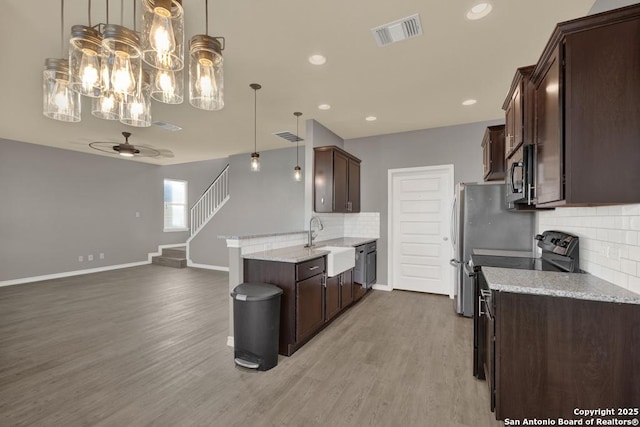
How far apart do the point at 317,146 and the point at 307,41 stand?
2.11 metres

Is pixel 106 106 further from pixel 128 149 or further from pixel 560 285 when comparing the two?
pixel 128 149

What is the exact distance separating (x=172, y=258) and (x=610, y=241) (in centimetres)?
867

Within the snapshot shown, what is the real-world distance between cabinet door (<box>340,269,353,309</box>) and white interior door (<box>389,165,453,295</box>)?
138 centimetres

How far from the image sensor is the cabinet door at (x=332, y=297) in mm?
3480

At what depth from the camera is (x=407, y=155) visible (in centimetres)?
521

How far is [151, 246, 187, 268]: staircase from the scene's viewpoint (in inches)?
304

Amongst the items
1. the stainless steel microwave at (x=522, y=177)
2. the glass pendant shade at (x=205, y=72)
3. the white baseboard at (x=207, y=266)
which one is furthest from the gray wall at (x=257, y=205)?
the glass pendant shade at (x=205, y=72)

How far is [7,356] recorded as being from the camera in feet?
9.20

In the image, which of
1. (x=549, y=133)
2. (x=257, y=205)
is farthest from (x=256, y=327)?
(x=257, y=205)

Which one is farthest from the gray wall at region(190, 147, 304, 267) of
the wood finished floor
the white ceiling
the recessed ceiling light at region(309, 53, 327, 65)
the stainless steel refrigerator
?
the recessed ceiling light at region(309, 53, 327, 65)

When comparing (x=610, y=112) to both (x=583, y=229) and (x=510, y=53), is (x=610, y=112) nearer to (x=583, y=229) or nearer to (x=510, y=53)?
(x=583, y=229)

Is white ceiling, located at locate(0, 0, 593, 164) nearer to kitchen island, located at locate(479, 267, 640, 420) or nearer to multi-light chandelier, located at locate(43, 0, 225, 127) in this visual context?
multi-light chandelier, located at locate(43, 0, 225, 127)

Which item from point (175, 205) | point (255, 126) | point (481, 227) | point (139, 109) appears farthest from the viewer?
point (175, 205)

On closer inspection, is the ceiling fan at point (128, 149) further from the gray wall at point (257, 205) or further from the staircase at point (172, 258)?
the staircase at point (172, 258)
